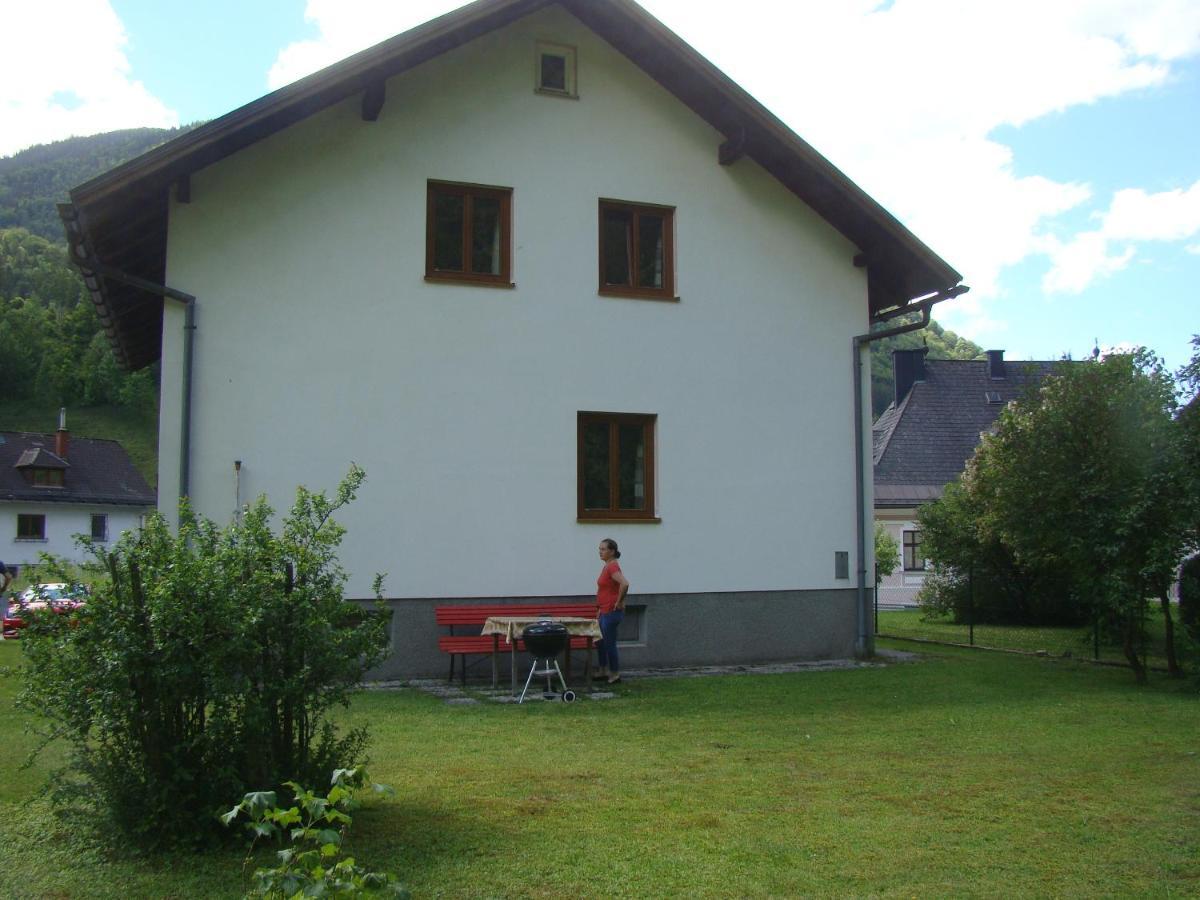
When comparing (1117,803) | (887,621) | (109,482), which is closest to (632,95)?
(1117,803)

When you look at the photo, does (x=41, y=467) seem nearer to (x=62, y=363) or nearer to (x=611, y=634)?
(x=62, y=363)

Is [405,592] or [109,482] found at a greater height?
[109,482]

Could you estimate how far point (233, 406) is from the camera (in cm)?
1295

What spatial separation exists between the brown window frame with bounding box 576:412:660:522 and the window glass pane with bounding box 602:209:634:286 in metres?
1.85

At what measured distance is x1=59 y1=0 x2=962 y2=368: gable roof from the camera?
40.2 ft

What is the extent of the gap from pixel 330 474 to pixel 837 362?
23.9ft

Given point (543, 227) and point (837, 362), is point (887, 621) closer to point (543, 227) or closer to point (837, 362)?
point (837, 362)

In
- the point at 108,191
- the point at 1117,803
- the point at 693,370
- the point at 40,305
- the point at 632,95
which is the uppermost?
the point at 40,305

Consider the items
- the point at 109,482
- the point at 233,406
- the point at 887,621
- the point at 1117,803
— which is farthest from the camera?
the point at 109,482

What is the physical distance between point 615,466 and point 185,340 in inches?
217

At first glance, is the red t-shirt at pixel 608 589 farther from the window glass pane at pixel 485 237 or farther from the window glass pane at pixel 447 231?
the window glass pane at pixel 447 231

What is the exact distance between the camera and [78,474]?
199ft

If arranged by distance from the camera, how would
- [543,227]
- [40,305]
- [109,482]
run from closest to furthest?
[543,227] < [109,482] < [40,305]

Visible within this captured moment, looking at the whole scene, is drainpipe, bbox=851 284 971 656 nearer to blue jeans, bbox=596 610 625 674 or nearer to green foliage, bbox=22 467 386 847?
blue jeans, bbox=596 610 625 674
